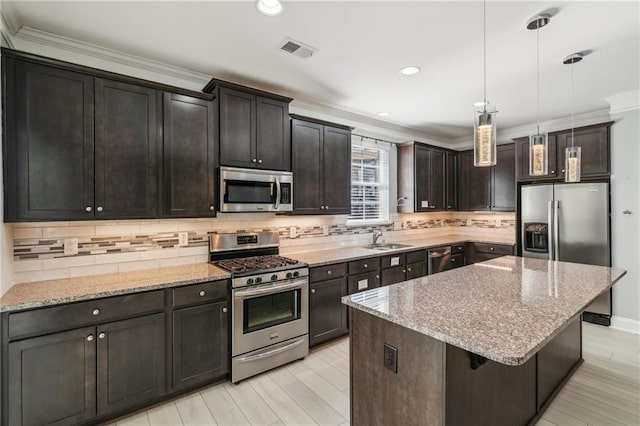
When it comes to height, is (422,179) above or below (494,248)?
above

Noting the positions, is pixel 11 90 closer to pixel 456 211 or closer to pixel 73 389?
pixel 73 389

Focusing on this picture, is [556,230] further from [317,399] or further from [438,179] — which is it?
[317,399]

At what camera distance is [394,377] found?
161 centimetres

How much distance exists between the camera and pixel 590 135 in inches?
156

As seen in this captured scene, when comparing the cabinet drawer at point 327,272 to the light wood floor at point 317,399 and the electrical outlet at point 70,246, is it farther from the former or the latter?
the electrical outlet at point 70,246

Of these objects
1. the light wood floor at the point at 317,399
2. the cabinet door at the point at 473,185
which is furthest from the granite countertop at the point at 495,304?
the cabinet door at the point at 473,185

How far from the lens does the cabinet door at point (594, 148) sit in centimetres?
385

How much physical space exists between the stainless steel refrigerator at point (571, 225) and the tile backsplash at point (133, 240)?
9.12 ft

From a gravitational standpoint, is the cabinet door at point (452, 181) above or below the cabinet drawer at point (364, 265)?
above

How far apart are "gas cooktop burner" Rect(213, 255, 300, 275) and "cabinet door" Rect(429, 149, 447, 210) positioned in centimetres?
301

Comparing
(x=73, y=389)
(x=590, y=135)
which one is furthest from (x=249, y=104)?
(x=590, y=135)

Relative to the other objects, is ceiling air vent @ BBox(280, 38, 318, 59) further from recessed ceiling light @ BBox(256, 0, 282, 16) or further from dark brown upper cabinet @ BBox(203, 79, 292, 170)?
dark brown upper cabinet @ BBox(203, 79, 292, 170)

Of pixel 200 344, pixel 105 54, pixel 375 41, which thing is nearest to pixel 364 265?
pixel 200 344

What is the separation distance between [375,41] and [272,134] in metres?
1.29
